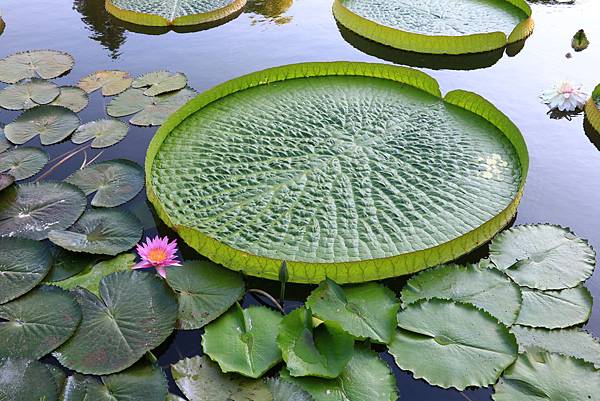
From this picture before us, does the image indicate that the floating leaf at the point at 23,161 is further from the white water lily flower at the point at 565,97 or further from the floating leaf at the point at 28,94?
the white water lily flower at the point at 565,97

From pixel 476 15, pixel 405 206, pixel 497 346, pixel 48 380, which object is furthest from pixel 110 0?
pixel 497 346

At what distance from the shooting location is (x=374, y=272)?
1.71 meters

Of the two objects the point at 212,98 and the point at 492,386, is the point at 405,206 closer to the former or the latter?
the point at 492,386

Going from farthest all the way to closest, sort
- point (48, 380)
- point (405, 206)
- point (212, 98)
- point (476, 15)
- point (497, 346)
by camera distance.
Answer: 1. point (476, 15)
2. point (212, 98)
3. point (405, 206)
4. point (497, 346)
5. point (48, 380)

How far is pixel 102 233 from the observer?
6.28ft

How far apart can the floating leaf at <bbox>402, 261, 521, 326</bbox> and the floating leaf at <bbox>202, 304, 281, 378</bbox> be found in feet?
1.39

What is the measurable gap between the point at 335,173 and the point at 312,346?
790mm

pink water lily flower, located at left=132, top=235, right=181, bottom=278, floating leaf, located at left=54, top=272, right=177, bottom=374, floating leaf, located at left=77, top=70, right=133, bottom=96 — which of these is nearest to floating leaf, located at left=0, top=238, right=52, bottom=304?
floating leaf, located at left=54, top=272, right=177, bottom=374

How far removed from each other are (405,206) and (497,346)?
595 millimetres

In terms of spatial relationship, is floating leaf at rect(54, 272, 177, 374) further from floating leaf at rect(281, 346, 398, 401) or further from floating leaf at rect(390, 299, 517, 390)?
floating leaf at rect(390, 299, 517, 390)

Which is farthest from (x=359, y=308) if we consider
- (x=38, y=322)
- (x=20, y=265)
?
(x=20, y=265)

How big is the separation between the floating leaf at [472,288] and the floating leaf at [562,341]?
0.05m

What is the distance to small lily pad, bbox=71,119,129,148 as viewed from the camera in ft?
7.98

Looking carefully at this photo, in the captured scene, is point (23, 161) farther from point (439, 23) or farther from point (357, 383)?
point (439, 23)
